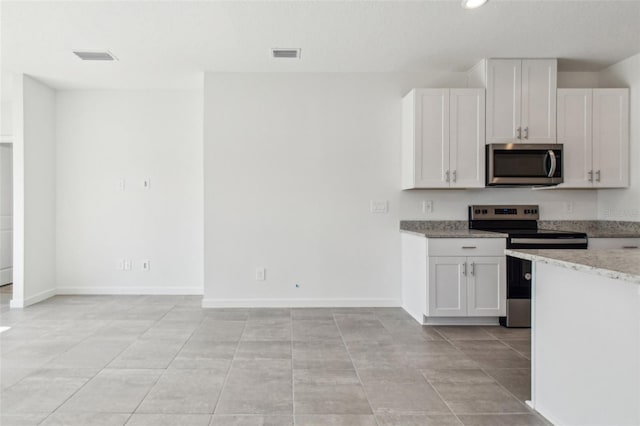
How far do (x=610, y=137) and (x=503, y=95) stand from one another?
112 centimetres

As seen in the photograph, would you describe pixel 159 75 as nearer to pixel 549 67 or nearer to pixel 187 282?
pixel 187 282

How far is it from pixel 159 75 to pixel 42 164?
1731 millimetres

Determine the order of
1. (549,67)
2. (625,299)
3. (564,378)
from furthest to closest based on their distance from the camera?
Result: (549,67) < (564,378) < (625,299)

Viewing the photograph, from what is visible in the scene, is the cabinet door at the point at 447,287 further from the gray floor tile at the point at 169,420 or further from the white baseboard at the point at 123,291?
the white baseboard at the point at 123,291

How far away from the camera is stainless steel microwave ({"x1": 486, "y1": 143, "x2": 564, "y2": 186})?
3.69 m

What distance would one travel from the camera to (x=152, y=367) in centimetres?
256

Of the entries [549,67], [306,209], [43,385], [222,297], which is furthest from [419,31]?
[43,385]

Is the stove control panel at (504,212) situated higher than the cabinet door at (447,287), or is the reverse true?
the stove control panel at (504,212)

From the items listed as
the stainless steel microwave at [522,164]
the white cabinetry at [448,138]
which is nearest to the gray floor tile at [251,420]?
the white cabinetry at [448,138]

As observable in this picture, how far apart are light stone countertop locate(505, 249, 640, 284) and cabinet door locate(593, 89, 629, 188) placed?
2317 mm

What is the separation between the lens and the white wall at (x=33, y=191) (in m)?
4.16

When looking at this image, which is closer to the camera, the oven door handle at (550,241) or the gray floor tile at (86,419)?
the gray floor tile at (86,419)

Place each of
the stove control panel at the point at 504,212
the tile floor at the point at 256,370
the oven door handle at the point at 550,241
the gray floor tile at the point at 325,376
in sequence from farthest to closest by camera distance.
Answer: the stove control panel at the point at 504,212, the oven door handle at the point at 550,241, the gray floor tile at the point at 325,376, the tile floor at the point at 256,370

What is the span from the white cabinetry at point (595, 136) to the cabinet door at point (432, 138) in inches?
43.9
